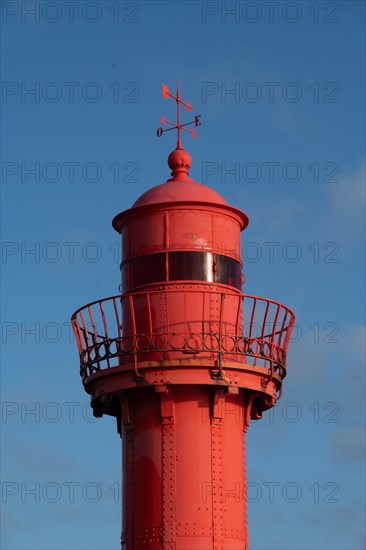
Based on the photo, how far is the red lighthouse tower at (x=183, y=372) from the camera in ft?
103

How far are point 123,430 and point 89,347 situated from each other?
223 cm

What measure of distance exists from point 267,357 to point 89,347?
14.4 ft

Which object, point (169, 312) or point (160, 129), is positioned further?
point (160, 129)

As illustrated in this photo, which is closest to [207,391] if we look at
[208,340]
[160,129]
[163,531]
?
[208,340]

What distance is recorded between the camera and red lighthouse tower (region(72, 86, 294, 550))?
31500 millimetres

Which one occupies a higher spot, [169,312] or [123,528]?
[169,312]

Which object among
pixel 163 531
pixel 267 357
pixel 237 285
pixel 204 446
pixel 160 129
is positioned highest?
pixel 160 129

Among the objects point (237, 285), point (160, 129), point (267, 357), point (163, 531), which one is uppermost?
point (160, 129)

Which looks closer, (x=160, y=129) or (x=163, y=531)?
(x=163, y=531)

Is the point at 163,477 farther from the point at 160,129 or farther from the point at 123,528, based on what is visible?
the point at 160,129

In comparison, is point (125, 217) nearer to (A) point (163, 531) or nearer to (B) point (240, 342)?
(B) point (240, 342)

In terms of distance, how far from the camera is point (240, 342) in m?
32.5

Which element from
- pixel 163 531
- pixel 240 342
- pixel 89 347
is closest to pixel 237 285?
pixel 240 342

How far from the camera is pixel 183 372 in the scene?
3155cm
